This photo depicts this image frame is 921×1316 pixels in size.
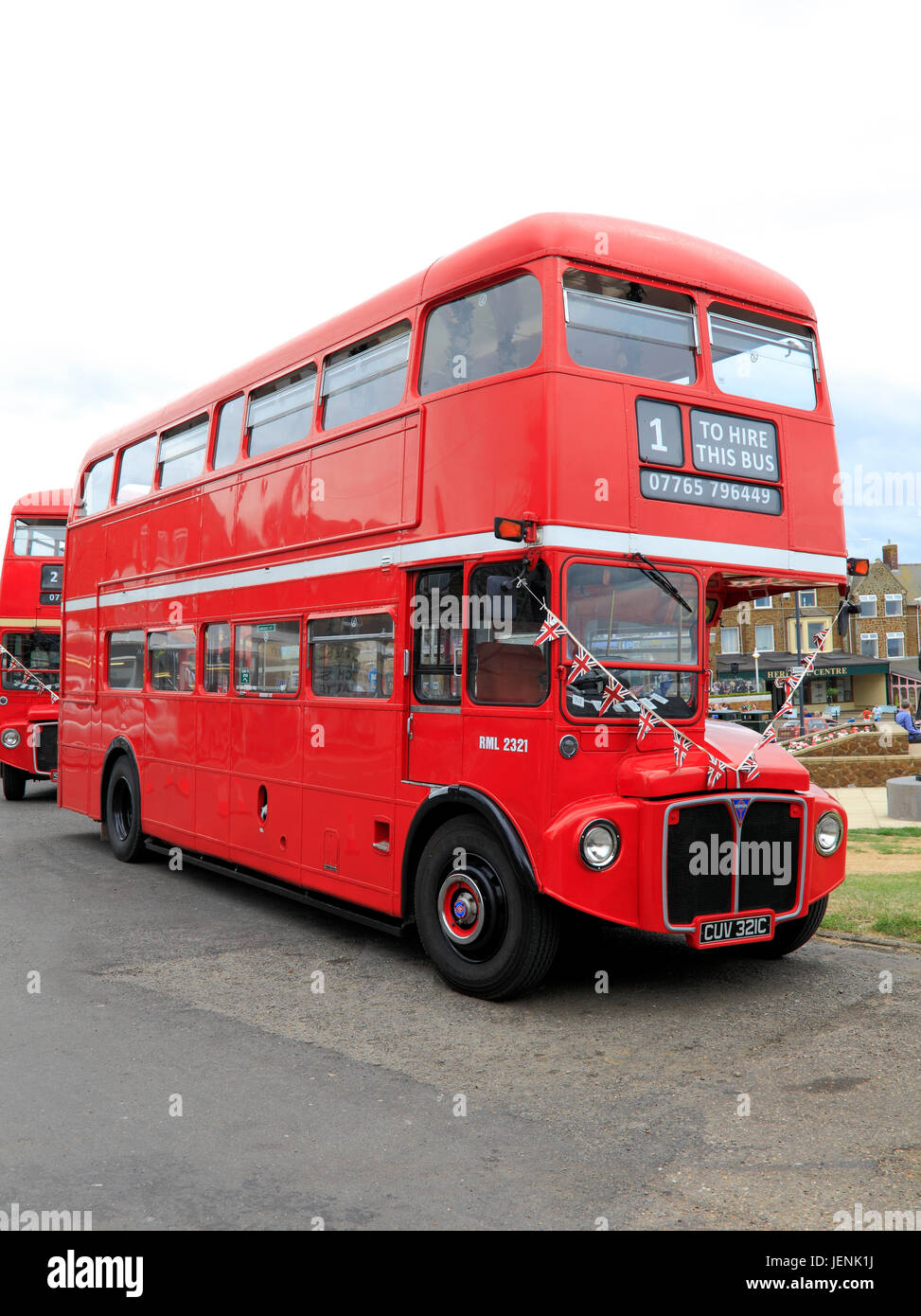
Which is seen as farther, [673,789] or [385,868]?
[385,868]

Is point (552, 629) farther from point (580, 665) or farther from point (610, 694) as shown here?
point (610, 694)

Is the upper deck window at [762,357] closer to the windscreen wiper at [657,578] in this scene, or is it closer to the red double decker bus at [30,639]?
the windscreen wiper at [657,578]

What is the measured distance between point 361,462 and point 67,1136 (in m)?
4.42

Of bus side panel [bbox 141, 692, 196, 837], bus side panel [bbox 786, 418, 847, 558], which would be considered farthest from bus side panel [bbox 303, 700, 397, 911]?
bus side panel [bbox 786, 418, 847, 558]

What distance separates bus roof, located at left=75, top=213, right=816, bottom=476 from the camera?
5.90 metres

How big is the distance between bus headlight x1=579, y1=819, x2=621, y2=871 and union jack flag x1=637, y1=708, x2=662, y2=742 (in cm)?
57

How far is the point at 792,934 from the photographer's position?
6668 mm

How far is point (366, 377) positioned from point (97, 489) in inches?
231

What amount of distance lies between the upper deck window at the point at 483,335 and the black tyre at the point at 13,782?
42.1ft

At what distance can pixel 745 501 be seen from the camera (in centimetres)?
640

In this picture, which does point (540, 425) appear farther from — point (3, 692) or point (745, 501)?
point (3, 692)
